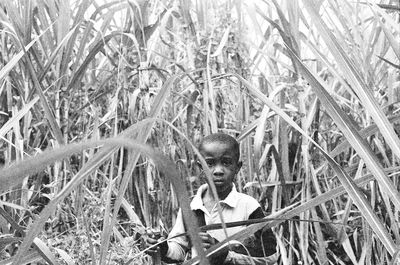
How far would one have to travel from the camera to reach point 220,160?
6.40ft

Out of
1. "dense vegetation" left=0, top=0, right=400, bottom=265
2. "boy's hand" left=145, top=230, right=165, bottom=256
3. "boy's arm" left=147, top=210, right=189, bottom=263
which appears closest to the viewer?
"boy's hand" left=145, top=230, right=165, bottom=256

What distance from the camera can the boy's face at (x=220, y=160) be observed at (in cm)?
193

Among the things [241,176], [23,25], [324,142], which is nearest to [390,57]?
[324,142]

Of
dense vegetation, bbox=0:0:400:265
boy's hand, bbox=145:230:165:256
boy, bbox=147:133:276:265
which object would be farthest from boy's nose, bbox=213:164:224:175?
boy's hand, bbox=145:230:165:256

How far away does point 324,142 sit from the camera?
217 cm

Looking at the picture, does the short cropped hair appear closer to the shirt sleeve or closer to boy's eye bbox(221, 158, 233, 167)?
boy's eye bbox(221, 158, 233, 167)

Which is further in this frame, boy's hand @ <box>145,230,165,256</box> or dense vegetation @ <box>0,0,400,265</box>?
dense vegetation @ <box>0,0,400,265</box>

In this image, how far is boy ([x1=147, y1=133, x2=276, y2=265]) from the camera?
1865mm

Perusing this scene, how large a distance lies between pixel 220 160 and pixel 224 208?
128 mm

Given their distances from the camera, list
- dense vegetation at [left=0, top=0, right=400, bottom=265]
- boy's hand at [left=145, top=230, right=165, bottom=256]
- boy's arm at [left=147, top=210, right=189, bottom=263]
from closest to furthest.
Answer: boy's hand at [left=145, top=230, right=165, bottom=256] < boy's arm at [left=147, top=210, right=189, bottom=263] < dense vegetation at [left=0, top=0, right=400, bottom=265]

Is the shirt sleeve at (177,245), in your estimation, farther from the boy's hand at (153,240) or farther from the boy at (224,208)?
the boy's hand at (153,240)

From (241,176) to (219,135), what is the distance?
0.35 meters

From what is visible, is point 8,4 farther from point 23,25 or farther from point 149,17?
point 149,17

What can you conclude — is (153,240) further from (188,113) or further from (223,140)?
(188,113)
